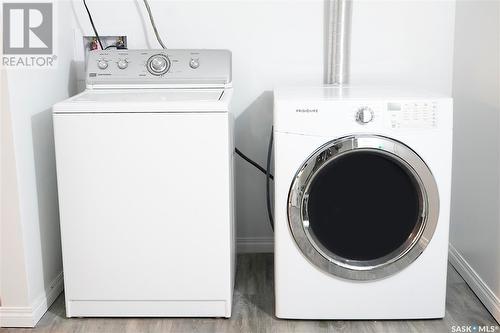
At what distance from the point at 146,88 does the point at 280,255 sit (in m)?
0.81

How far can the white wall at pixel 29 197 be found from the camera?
6.63ft

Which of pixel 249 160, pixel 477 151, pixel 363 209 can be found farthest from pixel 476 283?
pixel 249 160

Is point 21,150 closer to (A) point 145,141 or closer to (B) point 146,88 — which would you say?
(A) point 145,141

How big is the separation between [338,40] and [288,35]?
0.67 feet

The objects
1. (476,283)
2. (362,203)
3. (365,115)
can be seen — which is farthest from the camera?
(476,283)

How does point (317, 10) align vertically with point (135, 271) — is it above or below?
above

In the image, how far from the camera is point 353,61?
2637 millimetres

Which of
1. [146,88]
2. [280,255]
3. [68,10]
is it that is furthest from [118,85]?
[280,255]

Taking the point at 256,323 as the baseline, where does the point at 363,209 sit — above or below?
above

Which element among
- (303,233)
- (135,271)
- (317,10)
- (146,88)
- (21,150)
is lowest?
(135,271)

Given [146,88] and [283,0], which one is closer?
[146,88]

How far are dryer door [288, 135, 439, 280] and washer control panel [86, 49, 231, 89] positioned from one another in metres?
0.60

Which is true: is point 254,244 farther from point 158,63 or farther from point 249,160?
point 158,63

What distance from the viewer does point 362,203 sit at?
2.08 meters
